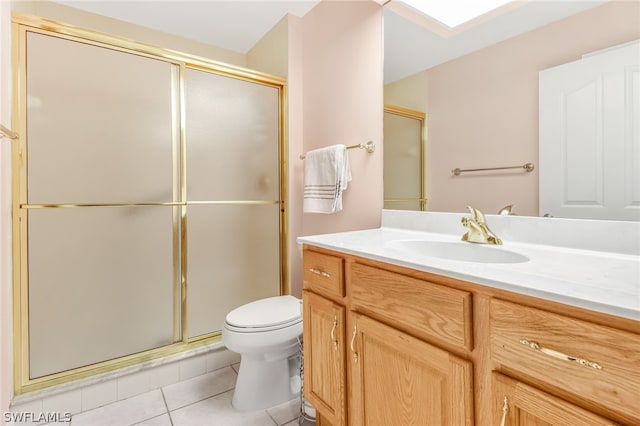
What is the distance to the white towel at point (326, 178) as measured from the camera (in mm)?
1632

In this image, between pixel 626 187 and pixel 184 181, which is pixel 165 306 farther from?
pixel 626 187

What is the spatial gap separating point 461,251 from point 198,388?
1.52 m

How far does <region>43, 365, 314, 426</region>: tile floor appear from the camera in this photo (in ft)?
4.51

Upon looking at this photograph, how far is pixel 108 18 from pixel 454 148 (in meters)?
2.41

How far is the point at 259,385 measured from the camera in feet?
4.83

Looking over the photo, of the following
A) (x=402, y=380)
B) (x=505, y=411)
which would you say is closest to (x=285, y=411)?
(x=402, y=380)

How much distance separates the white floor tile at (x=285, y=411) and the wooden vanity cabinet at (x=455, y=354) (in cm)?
35

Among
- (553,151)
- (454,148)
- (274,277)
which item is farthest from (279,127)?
(553,151)

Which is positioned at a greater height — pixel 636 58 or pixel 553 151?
pixel 636 58

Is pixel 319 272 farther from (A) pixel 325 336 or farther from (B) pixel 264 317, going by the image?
(B) pixel 264 317

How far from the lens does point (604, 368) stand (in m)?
0.50

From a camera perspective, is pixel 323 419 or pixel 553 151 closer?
pixel 553 151

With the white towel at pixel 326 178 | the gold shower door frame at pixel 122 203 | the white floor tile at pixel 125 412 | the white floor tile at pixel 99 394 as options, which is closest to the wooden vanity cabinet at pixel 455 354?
the white towel at pixel 326 178

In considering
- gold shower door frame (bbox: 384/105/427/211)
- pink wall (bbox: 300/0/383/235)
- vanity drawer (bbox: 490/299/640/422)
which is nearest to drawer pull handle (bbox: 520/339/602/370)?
vanity drawer (bbox: 490/299/640/422)
